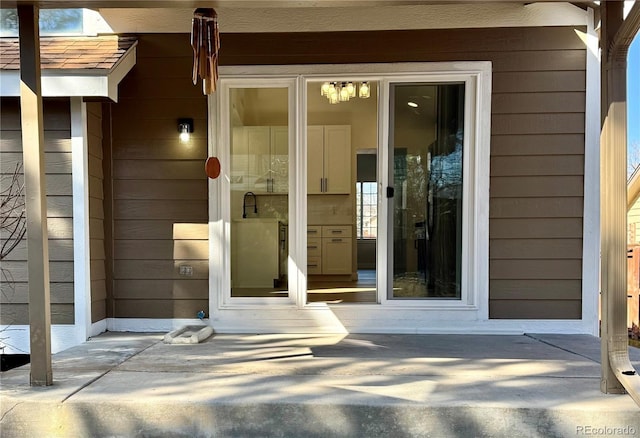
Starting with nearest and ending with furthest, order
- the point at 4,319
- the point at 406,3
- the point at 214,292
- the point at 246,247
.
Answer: the point at 406,3 → the point at 4,319 → the point at 214,292 → the point at 246,247

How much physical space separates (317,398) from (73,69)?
2.50 metres

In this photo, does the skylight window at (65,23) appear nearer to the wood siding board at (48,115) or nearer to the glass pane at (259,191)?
the wood siding board at (48,115)

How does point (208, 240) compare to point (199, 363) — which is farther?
point (208, 240)

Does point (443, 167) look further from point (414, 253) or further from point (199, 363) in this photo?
point (199, 363)

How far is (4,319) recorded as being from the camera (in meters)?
2.88

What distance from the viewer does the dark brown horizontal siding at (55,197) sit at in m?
2.82

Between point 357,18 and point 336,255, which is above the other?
point 357,18

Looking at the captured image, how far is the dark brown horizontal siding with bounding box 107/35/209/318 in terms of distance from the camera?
3.07m

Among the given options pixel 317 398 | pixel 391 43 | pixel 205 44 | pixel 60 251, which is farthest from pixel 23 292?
pixel 391 43

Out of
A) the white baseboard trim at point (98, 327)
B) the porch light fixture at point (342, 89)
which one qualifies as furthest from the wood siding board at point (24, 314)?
the porch light fixture at point (342, 89)

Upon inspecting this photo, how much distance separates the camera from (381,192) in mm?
3111

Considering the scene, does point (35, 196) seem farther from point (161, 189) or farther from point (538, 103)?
point (538, 103)

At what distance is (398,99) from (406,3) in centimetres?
133

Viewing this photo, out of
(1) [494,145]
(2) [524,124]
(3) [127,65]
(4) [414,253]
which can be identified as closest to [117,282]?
(3) [127,65]
